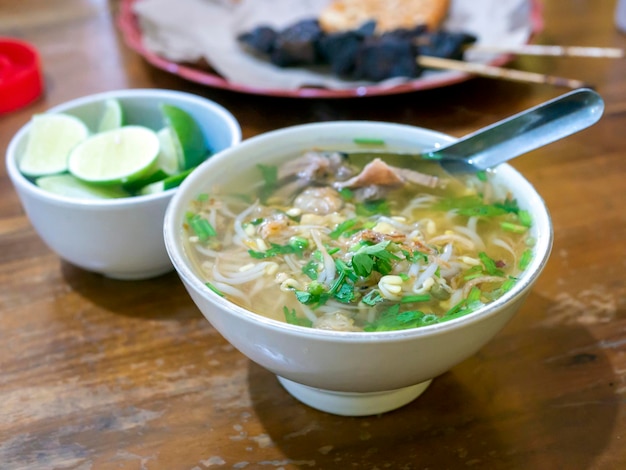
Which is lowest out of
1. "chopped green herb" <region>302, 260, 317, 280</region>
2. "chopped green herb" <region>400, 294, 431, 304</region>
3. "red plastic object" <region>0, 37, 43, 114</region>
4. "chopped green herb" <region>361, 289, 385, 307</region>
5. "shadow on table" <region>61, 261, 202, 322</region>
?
"shadow on table" <region>61, 261, 202, 322</region>

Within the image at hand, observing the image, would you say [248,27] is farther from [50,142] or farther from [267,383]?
[267,383]

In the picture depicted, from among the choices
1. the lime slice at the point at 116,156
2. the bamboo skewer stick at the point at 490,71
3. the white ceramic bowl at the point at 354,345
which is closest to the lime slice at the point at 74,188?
the lime slice at the point at 116,156

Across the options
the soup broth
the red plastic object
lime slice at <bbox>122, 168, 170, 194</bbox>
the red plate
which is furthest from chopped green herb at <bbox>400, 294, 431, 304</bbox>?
the red plastic object

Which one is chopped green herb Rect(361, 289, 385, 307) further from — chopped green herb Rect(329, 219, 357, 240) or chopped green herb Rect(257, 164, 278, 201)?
chopped green herb Rect(257, 164, 278, 201)

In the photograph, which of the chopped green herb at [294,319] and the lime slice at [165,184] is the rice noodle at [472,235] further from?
the lime slice at [165,184]

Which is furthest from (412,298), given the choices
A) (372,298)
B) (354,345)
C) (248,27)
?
(248,27)

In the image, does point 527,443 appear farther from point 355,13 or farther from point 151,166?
point 355,13
